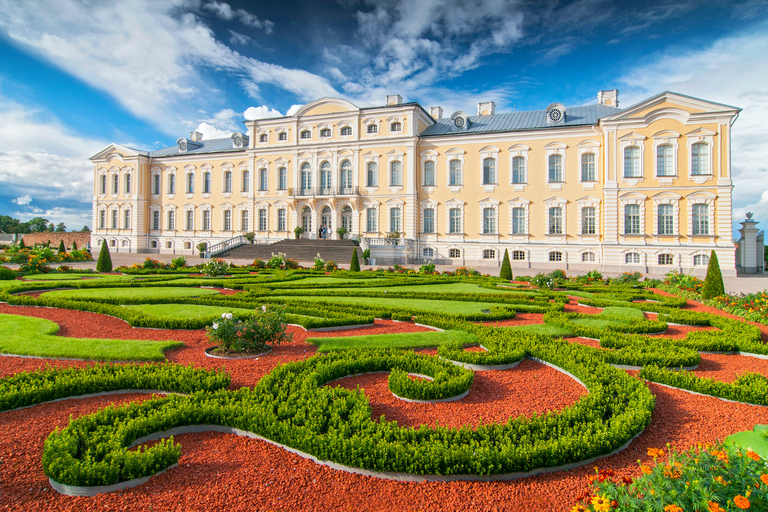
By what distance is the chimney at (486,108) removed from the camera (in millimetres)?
31594

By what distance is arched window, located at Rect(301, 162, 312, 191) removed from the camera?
3328cm

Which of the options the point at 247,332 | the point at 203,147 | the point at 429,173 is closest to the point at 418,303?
the point at 247,332

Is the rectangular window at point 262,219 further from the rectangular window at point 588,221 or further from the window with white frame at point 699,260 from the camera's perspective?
the window with white frame at point 699,260

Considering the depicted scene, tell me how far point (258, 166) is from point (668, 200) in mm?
28453

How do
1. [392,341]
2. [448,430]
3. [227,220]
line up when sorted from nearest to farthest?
[448,430], [392,341], [227,220]

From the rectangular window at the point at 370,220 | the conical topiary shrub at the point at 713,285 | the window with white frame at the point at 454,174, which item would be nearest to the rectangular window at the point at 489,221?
the window with white frame at the point at 454,174

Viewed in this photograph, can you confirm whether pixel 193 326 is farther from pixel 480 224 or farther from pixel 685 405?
pixel 480 224

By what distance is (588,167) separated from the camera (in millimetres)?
26625

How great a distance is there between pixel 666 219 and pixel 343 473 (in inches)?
1086

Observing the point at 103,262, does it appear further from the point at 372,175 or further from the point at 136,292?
the point at 372,175

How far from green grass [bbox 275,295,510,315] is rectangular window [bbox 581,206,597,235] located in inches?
757

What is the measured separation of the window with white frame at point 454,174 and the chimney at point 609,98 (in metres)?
10.7

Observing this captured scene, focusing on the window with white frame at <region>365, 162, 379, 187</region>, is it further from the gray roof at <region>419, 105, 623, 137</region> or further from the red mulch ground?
the red mulch ground

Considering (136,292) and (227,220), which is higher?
(227,220)
